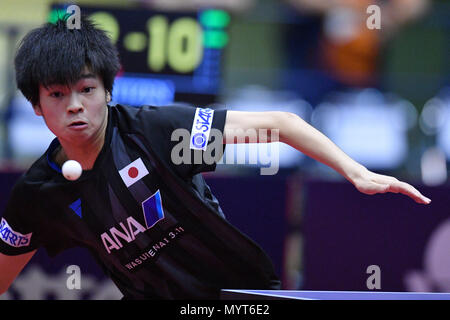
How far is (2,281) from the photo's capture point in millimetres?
2842

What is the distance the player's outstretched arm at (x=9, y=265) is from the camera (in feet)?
9.17

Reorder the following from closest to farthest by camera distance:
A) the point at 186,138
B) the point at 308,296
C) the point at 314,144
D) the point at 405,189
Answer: the point at 308,296 → the point at 405,189 → the point at 314,144 → the point at 186,138

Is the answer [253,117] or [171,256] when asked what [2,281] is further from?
[253,117]

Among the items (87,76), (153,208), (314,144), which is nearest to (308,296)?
(314,144)

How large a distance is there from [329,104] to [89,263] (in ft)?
9.57

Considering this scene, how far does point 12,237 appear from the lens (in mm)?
2730

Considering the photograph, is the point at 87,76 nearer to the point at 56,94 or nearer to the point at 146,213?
the point at 56,94

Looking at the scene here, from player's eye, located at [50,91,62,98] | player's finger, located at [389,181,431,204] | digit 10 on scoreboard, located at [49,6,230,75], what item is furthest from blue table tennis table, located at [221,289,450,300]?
digit 10 on scoreboard, located at [49,6,230,75]

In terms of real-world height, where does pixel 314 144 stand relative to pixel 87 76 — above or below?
below

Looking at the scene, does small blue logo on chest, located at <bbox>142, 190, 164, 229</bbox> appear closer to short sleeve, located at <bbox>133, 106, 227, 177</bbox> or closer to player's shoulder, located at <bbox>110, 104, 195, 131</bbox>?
short sleeve, located at <bbox>133, 106, 227, 177</bbox>

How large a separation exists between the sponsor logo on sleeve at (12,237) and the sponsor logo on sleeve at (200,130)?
0.69m

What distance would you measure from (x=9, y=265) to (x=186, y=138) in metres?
0.83

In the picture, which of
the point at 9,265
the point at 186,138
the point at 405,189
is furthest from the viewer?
the point at 9,265

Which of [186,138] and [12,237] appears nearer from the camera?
[186,138]
